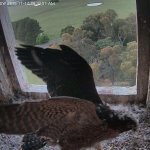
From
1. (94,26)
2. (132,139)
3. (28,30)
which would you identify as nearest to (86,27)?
(94,26)

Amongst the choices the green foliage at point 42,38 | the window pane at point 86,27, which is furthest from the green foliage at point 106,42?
the green foliage at point 42,38

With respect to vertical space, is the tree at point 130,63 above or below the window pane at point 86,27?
below

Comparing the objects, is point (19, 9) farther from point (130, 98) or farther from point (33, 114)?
point (130, 98)

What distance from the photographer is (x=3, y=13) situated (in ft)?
3.59

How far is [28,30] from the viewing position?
1046 millimetres

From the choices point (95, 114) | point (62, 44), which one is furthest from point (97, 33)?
point (95, 114)

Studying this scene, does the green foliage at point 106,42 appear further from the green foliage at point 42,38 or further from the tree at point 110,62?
the green foliage at point 42,38

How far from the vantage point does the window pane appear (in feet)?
3.38

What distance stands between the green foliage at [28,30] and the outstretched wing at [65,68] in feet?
0.12

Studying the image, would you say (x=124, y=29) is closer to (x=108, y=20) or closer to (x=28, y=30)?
(x=108, y=20)

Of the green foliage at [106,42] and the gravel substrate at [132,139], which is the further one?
the gravel substrate at [132,139]

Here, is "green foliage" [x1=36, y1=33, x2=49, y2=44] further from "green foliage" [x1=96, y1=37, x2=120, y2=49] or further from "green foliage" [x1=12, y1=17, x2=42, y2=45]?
"green foliage" [x1=96, y1=37, x2=120, y2=49]

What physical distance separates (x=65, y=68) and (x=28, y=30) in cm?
13

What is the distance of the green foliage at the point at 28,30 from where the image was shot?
1.05 meters
